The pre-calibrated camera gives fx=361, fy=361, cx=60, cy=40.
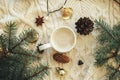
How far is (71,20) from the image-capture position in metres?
1.08

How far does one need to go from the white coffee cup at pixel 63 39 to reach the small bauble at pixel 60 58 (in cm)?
1

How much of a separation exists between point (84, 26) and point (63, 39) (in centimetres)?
7

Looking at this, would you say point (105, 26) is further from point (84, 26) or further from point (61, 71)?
point (61, 71)

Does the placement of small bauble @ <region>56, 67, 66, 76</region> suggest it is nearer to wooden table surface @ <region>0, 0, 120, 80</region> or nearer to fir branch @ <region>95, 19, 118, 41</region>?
wooden table surface @ <region>0, 0, 120, 80</region>

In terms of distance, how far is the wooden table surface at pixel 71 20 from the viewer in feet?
3.41

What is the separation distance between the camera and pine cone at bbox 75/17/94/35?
1.05 meters

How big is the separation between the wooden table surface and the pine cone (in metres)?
0.02

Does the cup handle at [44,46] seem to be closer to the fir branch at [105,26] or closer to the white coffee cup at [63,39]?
the white coffee cup at [63,39]

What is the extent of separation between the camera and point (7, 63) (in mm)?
960

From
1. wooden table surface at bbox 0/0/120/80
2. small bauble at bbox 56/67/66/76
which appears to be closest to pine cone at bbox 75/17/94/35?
wooden table surface at bbox 0/0/120/80

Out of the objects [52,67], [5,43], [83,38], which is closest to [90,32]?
[83,38]

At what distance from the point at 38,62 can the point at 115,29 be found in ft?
0.79

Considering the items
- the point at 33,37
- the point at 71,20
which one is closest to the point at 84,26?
the point at 71,20

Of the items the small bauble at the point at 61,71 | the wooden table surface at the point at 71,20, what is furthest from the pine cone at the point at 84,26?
the small bauble at the point at 61,71
